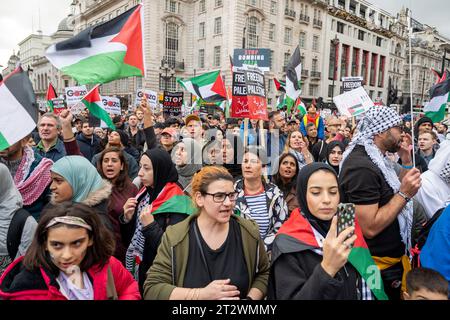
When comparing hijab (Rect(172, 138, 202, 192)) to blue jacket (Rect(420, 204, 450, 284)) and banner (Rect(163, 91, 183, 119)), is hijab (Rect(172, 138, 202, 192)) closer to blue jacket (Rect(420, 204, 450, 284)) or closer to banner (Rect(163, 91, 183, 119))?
blue jacket (Rect(420, 204, 450, 284))

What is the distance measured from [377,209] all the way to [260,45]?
38419mm

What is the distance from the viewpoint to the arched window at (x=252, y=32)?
121 feet

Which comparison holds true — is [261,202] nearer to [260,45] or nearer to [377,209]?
[377,209]

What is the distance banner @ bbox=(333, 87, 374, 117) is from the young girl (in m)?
6.49

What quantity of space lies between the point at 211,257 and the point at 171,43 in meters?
40.1

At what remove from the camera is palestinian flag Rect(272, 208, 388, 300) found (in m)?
1.92

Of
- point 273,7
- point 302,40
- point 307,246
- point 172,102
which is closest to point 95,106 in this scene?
point 307,246

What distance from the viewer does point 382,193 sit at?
2602 mm

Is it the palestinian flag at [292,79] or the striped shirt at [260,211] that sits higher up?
the palestinian flag at [292,79]

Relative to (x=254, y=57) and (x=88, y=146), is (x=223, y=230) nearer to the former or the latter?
(x=88, y=146)

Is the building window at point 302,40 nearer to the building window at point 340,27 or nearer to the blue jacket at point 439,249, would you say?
the building window at point 340,27

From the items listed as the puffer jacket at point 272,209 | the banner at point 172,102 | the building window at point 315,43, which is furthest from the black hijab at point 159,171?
the building window at point 315,43

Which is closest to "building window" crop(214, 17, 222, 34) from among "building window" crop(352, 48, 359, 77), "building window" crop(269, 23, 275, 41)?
"building window" crop(269, 23, 275, 41)

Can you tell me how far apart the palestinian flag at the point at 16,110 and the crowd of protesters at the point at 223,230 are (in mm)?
210
